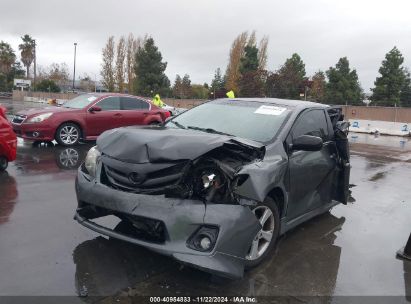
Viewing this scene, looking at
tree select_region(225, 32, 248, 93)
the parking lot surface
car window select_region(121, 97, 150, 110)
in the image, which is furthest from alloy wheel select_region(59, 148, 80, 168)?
tree select_region(225, 32, 248, 93)

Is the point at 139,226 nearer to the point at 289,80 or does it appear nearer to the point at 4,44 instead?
the point at 289,80

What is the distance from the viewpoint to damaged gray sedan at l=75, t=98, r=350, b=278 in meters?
3.38

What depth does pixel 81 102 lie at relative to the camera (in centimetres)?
1157

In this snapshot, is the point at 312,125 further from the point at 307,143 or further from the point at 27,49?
the point at 27,49

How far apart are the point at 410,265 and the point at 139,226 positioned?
2932mm

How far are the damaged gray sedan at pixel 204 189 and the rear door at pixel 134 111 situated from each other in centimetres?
751

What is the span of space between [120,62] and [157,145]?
6295cm

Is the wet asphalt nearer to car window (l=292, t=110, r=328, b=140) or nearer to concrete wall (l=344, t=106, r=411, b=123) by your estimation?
car window (l=292, t=110, r=328, b=140)

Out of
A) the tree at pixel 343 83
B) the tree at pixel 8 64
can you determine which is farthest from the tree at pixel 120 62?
the tree at pixel 343 83

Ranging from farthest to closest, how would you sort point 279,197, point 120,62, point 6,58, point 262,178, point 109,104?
point 6,58
point 120,62
point 109,104
point 279,197
point 262,178

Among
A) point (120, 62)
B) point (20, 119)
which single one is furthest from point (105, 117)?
point (120, 62)

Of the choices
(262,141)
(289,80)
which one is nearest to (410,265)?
(262,141)

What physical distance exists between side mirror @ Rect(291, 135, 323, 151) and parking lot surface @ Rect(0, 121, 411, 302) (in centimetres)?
112

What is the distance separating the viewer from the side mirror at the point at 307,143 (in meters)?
4.50
